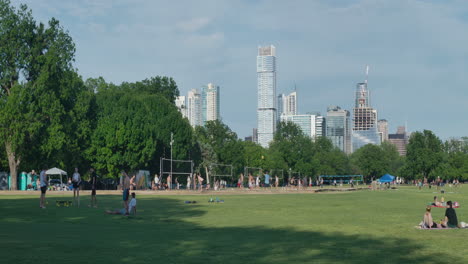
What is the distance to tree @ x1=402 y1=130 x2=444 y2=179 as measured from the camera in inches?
6772

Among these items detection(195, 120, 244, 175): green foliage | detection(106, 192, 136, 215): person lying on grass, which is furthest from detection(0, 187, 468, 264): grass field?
detection(195, 120, 244, 175): green foliage

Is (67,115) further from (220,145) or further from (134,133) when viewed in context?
(220,145)

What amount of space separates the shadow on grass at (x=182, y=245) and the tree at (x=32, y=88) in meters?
46.3

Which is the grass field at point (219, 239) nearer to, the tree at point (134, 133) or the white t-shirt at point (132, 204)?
the white t-shirt at point (132, 204)

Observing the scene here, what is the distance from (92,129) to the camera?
8281 centimetres

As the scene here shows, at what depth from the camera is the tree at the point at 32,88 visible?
68438 millimetres

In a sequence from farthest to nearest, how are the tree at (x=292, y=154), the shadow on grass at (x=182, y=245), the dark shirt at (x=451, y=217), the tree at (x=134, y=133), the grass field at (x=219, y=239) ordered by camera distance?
the tree at (x=292, y=154) < the tree at (x=134, y=133) < the dark shirt at (x=451, y=217) < the grass field at (x=219, y=239) < the shadow on grass at (x=182, y=245)

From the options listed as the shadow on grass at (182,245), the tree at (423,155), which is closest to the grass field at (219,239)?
the shadow on grass at (182,245)

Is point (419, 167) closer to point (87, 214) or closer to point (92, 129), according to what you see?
point (92, 129)

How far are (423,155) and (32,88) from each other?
5126 inches

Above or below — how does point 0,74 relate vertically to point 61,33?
below

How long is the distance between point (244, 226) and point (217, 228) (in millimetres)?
1566

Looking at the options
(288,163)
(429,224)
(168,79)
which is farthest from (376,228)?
(288,163)

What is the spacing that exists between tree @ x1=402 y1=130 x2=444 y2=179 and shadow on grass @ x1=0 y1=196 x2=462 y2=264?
158m
